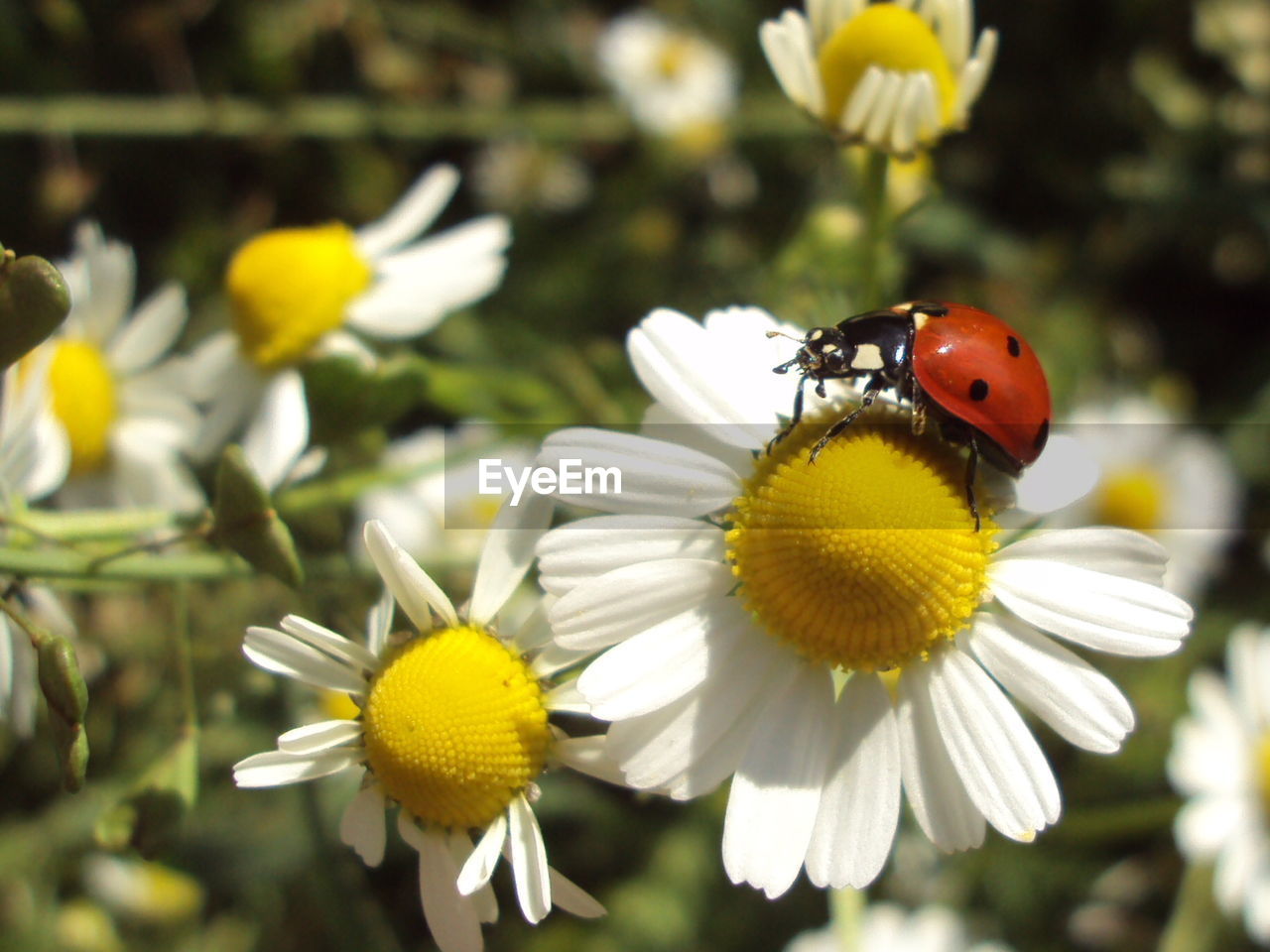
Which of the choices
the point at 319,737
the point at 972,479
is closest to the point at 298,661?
the point at 319,737

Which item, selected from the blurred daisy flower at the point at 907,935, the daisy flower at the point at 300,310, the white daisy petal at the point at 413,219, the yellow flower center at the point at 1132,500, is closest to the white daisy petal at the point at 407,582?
the daisy flower at the point at 300,310

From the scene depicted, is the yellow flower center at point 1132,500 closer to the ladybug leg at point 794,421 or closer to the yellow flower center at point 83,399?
the ladybug leg at point 794,421

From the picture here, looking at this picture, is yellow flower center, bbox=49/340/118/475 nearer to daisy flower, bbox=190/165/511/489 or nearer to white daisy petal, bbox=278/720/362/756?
daisy flower, bbox=190/165/511/489

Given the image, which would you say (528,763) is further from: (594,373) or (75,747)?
(594,373)

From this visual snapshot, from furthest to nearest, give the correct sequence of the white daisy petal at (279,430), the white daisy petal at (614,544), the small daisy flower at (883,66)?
1. the white daisy petal at (279,430)
2. the small daisy flower at (883,66)
3. the white daisy petal at (614,544)

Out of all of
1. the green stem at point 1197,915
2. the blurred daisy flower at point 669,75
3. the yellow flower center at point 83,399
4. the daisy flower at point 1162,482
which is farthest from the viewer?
the blurred daisy flower at point 669,75

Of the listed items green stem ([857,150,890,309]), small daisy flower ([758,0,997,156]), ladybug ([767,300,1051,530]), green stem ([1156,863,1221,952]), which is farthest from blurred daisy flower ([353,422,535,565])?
green stem ([1156,863,1221,952])
